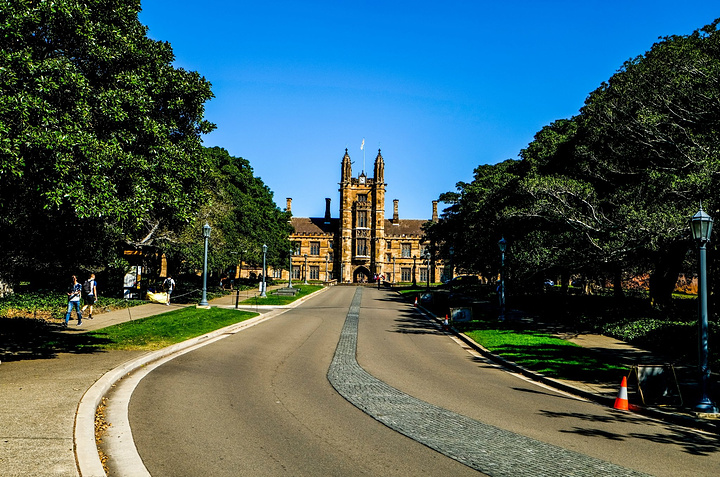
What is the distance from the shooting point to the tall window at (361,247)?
103 m

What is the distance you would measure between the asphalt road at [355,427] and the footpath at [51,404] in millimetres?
682

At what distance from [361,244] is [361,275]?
633cm

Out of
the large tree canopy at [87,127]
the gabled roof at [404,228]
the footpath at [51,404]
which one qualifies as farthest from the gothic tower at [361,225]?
the large tree canopy at [87,127]

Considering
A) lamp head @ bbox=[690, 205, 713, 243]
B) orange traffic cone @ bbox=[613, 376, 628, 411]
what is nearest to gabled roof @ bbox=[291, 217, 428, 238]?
lamp head @ bbox=[690, 205, 713, 243]

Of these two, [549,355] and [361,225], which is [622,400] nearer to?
[549,355]

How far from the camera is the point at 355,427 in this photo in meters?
8.07

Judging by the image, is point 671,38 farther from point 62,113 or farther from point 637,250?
point 62,113

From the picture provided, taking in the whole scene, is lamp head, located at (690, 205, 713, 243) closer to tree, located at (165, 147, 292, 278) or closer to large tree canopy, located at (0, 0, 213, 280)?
large tree canopy, located at (0, 0, 213, 280)

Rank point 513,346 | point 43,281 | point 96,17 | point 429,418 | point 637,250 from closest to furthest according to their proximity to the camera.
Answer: point 429,418, point 96,17, point 513,346, point 637,250, point 43,281

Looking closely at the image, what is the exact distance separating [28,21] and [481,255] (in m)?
36.9

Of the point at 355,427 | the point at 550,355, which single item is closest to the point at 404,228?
the point at 550,355

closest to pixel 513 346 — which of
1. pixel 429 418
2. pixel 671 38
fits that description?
pixel 429 418

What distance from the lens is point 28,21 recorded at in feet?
33.9

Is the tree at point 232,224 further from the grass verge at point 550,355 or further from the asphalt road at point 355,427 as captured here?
the grass verge at point 550,355
